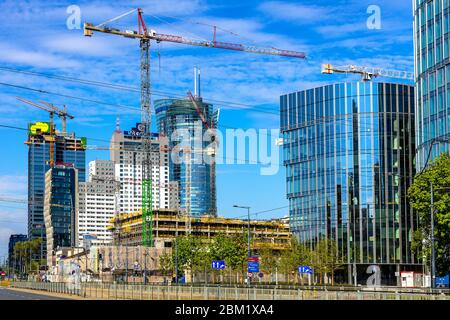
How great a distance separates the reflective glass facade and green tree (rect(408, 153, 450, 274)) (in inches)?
2453

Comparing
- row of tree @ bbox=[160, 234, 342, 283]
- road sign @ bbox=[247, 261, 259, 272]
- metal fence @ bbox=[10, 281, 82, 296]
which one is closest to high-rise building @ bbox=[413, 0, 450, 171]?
row of tree @ bbox=[160, 234, 342, 283]

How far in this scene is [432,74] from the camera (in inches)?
4611

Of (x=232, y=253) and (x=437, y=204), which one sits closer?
(x=437, y=204)

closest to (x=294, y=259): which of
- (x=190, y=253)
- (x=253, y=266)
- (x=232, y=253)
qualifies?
(x=232, y=253)

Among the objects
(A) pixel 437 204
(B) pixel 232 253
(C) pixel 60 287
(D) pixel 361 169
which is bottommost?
(C) pixel 60 287

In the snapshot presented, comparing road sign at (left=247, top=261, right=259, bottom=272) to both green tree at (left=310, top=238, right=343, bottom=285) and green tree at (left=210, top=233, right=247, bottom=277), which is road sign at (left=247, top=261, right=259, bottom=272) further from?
green tree at (left=210, top=233, right=247, bottom=277)

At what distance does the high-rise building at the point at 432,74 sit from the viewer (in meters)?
112

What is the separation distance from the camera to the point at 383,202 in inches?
5935

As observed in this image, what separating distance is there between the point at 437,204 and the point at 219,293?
96.2 ft

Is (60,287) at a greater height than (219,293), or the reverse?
(219,293)

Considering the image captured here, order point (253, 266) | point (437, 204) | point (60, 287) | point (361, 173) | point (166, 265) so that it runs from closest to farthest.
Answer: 1. point (437, 204)
2. point (253, 266)
3. point (60, 287)
4. point (361, 173)
5. point (166, 265)

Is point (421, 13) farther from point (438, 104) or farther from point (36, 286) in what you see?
→ point (36, 286)

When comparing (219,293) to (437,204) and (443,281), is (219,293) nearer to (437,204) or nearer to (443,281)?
(437,204)
